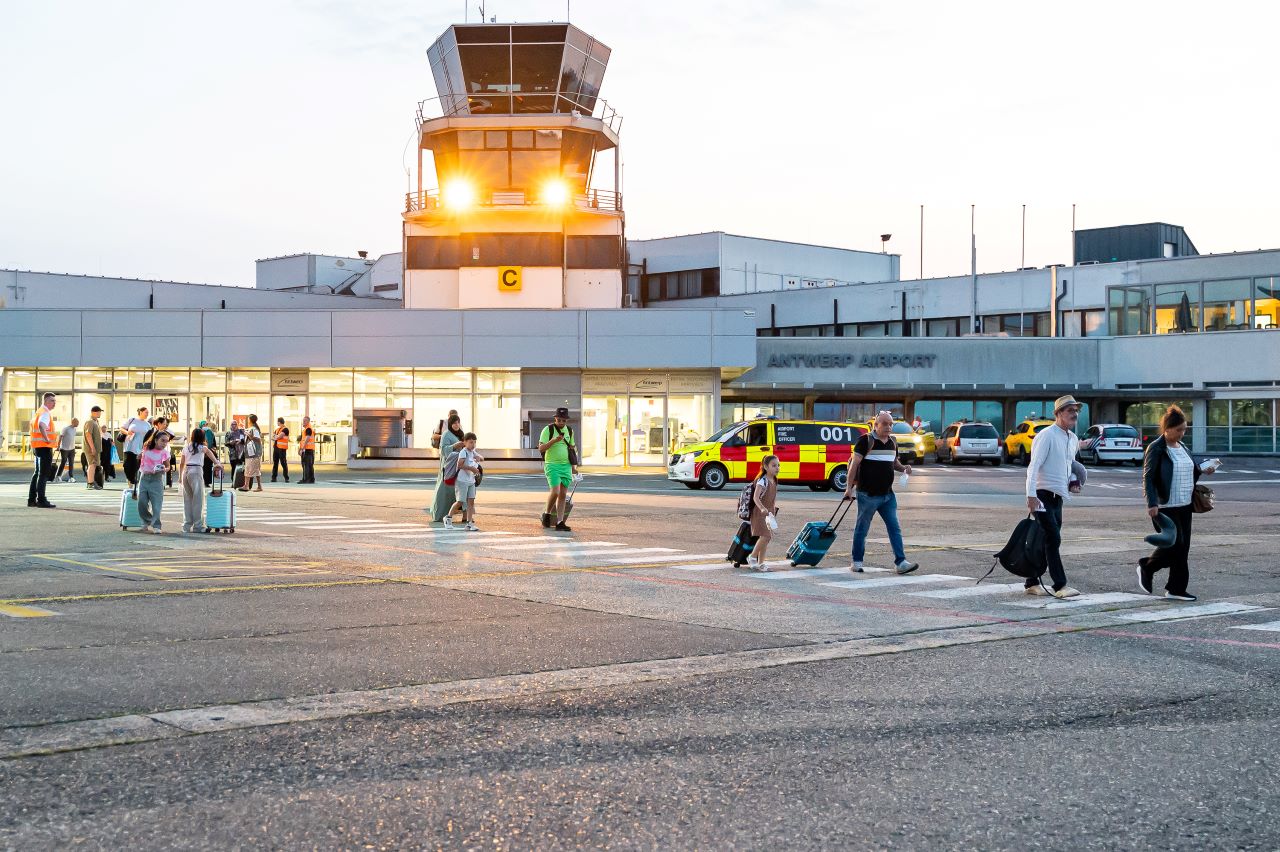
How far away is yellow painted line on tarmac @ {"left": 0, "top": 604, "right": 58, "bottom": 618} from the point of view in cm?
946

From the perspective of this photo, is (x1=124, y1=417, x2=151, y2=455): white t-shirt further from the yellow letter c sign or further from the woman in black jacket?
the yellow letter c sign

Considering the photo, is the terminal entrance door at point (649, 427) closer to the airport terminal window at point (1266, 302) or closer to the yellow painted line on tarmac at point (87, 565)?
the airport terminal window at point (1266, 302)

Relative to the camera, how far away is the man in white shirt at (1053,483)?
11.4 m

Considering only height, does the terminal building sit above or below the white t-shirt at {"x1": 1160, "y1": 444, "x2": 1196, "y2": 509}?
above

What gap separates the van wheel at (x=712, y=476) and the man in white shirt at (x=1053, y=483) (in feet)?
61.9

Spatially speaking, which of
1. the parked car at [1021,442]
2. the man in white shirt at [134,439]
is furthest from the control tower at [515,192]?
the man in white shirt at [134,439]

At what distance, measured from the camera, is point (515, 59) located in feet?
158

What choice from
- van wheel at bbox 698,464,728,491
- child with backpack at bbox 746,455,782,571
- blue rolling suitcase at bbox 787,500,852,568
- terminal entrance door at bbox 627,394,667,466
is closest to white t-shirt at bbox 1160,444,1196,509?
blue rolling suitcase at bbox 787,500,852,568

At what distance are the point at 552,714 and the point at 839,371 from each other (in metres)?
49.6

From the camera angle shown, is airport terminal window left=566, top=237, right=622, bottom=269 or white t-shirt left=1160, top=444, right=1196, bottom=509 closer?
white t-shirt left=1160, top=444, right=1196, bottom=509

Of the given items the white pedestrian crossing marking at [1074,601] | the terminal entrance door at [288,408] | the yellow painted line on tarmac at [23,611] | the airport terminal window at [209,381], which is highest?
the airport terminal window at [209,381]

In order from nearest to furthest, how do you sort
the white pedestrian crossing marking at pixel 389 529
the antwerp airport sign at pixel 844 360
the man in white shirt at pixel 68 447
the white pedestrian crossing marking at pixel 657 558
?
the white pedestrian crossing marking at pixel 657 558
the white pedestrian crossing marking at pixel 389 529
the man in white shirt at pixel 68 447
the antwerp airport sign at pixel 844 360

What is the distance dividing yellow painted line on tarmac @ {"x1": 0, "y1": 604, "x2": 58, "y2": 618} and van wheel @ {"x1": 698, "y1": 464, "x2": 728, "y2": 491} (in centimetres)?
2142

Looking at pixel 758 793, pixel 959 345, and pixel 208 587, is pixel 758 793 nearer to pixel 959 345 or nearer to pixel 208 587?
pixel 208 587
